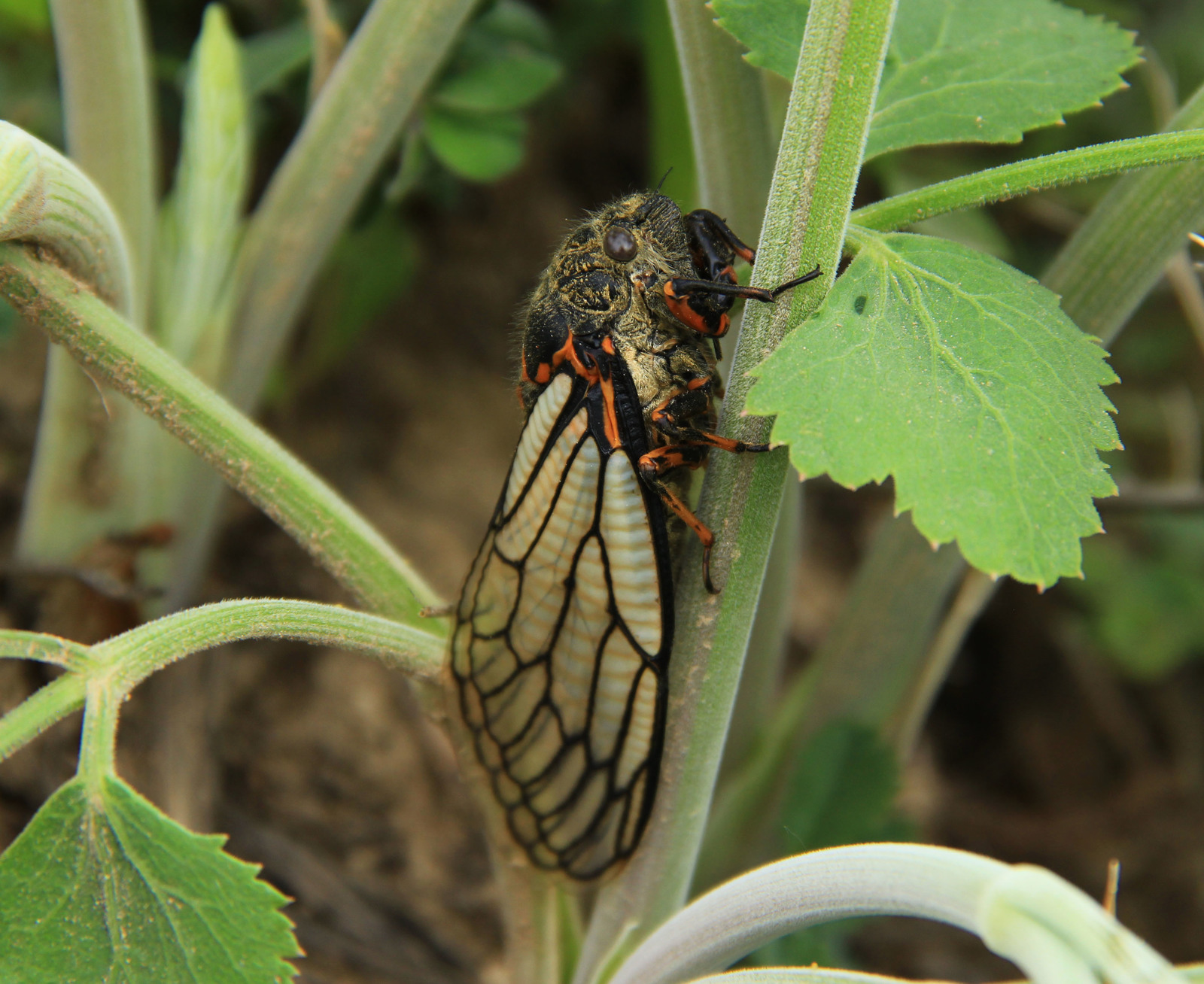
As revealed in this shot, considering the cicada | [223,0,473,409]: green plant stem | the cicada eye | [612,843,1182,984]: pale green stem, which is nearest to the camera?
[612,843,1182,984]: pale green stem

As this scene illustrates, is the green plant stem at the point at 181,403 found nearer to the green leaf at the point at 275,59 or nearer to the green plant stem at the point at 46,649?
Result: the green plant stem at the point at 46,649

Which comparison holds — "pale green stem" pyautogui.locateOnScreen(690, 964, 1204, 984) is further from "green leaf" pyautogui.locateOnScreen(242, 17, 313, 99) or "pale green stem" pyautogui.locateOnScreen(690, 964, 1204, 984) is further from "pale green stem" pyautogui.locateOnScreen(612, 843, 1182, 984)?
"green leaf" pyautogui.locateOnScreen(242, 17, 313, 99)

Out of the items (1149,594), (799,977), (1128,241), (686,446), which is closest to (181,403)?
(686,446)

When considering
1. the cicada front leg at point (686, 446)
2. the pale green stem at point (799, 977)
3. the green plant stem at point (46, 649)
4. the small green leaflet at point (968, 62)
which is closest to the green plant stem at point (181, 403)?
the green plant stem at point (46, 649)

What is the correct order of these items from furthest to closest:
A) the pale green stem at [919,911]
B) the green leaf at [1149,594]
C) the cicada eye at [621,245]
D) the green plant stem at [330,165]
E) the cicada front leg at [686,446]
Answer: the green leaf at [1149,594] < the green plant stem at [330,165] < the cicada eye at [621,245] < the cicada front leg at [686,446] < the pale green stem at [919,911]

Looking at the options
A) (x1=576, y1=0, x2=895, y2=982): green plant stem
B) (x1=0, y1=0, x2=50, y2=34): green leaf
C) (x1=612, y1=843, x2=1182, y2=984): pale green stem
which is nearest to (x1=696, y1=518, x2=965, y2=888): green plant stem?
(x1=576, y1=0, x2=895, y2=982): green plant stem

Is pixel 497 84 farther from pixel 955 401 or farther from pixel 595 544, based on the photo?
pixel 955 401

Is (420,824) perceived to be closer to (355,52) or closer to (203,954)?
(203,954)
